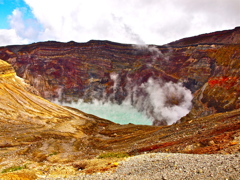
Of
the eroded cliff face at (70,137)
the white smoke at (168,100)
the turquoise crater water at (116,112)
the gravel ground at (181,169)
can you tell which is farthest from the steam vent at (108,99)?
the turquoise crater water at (116,112)

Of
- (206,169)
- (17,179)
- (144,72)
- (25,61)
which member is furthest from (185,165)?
(25,61)

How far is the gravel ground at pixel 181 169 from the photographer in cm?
1129

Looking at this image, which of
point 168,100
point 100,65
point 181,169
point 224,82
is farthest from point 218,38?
point 181,169

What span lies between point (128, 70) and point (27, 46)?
72.1 metres

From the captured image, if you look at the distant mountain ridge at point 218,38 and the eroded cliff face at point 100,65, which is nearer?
the distant mountain ridge at point 218,38

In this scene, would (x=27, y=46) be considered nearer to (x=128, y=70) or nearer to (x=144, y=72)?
(x=128, y=70)

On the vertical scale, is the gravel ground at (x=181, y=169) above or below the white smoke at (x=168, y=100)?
below

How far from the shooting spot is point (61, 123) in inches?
2682

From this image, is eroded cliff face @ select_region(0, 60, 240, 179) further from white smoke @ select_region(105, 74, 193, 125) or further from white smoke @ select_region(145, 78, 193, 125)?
white smoke @ select_region(105, 74, 193, 125)

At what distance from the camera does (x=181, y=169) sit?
12.9 meters

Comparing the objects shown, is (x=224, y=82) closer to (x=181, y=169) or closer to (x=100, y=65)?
(x=181, y=169)

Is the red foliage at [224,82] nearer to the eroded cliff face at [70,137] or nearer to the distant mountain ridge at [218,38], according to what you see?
the eroded cliff face at [70,137]

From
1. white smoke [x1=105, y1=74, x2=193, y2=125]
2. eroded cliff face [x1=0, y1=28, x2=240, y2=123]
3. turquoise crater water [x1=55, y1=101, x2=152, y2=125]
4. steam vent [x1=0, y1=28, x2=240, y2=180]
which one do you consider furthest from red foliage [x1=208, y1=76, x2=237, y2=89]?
turquoise crater water [x1=55, y1=101, x2=152, y2=125]

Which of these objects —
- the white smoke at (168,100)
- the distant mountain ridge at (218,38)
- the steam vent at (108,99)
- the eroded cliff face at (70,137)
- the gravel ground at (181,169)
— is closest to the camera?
the gravel ground at (181,169)
